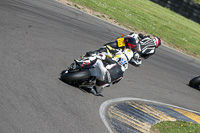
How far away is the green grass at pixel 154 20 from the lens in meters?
17.2

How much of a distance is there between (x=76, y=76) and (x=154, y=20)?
A: 15.2m

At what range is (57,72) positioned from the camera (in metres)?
7.24

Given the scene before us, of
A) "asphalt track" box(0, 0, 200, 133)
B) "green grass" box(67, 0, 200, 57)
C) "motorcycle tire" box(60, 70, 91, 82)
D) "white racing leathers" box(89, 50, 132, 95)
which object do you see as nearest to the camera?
"asphalt track" box(0, 0, 200, 133)

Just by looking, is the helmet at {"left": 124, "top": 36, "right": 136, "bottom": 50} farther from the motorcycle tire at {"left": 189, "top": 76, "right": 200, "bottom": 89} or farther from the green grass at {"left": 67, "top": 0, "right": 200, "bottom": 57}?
the green grass at {"left": 67, "top": 0, "right": 200, "bottom": 57}

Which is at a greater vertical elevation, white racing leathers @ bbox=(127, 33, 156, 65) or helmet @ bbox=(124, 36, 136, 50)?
helmet @ bbox=(124, 36, 136, 50)

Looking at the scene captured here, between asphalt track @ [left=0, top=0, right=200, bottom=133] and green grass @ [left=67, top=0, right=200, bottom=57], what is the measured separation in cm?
206

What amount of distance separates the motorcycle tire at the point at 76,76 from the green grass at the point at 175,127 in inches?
80.3

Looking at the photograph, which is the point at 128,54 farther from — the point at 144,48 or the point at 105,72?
the point at 144,48

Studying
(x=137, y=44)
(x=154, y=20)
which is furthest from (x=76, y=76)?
(x=154, y=20)

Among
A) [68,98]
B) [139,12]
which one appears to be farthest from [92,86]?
[139,12]

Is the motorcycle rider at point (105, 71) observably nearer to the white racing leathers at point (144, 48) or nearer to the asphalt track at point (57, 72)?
the asphalt track at point (57, 72)

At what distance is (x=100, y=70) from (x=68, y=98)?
3.64 feet

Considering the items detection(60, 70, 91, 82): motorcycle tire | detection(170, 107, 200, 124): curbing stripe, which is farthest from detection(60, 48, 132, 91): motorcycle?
detection(170, 107, 200, 124): curbing stripe

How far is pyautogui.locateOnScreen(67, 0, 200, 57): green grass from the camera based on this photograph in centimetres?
1716
